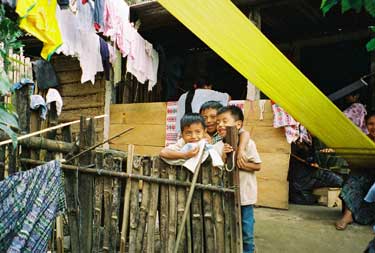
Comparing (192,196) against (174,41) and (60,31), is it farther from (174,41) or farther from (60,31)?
(174,41)

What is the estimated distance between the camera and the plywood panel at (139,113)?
6.11 m

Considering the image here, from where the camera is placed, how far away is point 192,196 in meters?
2.66

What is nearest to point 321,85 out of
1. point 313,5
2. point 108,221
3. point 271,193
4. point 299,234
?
point 313,5

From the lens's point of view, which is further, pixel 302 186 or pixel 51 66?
pixel 51 66

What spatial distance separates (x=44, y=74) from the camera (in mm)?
7043

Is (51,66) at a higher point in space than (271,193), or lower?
higher

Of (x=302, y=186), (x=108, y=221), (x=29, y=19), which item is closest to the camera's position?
(x=108, y=221)

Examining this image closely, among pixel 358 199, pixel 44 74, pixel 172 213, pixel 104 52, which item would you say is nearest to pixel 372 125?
pixel 358 199

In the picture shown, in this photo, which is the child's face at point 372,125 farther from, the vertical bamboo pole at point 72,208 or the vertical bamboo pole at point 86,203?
the vertical bamboo pole at point 72,208

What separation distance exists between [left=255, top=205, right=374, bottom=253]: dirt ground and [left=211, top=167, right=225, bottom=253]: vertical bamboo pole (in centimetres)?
95

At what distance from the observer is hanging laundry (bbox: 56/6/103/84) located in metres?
4.94

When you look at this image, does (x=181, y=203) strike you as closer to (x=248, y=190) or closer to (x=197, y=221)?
(x=197, y=221)

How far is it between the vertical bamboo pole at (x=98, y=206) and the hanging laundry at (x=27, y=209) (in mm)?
412

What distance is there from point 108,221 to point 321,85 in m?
6.25
